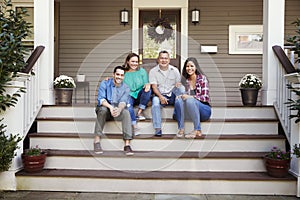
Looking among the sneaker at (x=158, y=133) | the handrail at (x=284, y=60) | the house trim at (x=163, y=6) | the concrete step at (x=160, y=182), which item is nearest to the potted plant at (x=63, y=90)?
the concrete step at (x=160, y=182)

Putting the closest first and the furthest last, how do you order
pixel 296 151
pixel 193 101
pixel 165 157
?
pixel 296 151, pixel 165 157, pixel 193 101

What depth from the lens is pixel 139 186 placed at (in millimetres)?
3039

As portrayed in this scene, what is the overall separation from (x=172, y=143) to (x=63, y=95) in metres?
1.66

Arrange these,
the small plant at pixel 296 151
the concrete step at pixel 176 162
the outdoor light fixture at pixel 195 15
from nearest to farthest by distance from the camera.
A: the small plant at pixel 296 151, the concrete step at pixel 176 162, the outdoor light fixture at pixel 195 15

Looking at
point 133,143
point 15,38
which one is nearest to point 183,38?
point 133,143

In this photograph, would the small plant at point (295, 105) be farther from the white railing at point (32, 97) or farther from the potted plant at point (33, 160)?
the white railing at point (32, 97)

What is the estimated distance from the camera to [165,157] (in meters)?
3.23

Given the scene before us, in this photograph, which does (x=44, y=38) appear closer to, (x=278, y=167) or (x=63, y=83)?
(x=63, y=83)

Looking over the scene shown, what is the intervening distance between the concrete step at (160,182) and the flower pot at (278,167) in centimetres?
5

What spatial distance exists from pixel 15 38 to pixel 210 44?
3.68 m

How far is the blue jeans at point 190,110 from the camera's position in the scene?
3.35 meters

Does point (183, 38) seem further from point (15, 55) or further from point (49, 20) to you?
point (15, 55)

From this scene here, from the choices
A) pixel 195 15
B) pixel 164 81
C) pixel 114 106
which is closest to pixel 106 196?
pixel 114 106

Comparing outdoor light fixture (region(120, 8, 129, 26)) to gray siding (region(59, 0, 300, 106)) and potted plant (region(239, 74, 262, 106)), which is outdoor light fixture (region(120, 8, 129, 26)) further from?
potted plant (region(239, 74, 262, 106))
